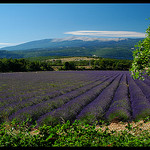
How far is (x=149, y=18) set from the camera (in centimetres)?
527

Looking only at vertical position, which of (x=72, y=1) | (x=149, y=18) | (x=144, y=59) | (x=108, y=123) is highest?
(x=149, y=18)

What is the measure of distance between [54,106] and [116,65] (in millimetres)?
73179

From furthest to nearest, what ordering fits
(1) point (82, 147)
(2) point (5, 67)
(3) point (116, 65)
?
1. (3) point (116, 65)
2. (2) point (5, 67)
3. (1) point (82, 147)

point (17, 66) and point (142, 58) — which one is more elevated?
point (142, 58)

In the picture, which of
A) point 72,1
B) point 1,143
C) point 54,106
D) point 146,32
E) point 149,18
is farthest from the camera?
point 54,106

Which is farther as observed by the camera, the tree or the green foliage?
the green foliage

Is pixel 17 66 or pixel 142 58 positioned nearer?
pixel 142 58

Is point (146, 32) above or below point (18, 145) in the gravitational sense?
above

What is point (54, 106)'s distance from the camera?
7.35m

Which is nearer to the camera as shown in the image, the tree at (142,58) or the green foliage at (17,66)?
the tree at (142,58)

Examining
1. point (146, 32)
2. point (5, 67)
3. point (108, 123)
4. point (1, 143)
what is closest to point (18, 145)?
point (1, 143)

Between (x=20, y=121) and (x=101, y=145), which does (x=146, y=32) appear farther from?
(x=20, y=121)

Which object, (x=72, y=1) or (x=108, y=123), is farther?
(x=108, y=123)

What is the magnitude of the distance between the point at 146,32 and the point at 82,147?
178 inches
